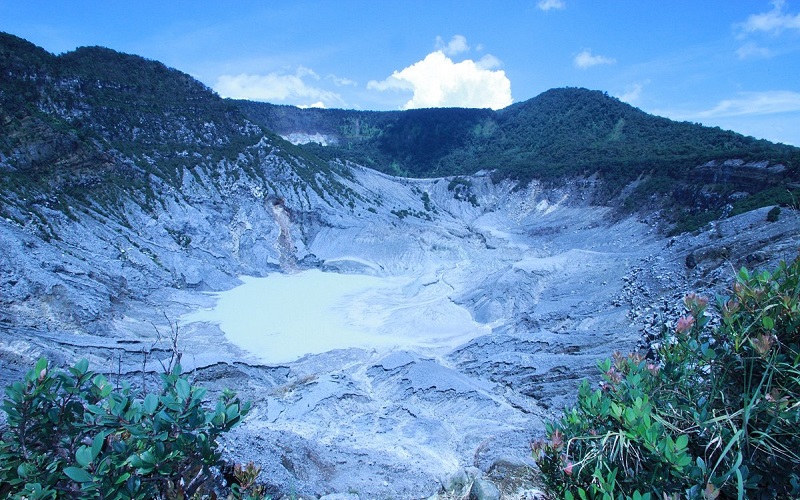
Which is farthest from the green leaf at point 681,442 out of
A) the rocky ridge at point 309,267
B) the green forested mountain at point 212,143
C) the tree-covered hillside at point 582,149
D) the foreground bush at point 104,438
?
the green forested mountain at point 212,143

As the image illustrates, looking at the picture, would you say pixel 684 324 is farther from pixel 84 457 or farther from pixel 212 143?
pixel 212 143

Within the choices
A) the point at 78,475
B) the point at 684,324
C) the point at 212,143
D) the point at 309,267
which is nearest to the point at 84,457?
the point at 78,475

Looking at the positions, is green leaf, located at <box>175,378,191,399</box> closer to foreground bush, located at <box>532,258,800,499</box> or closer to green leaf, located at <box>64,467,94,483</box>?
green leaf, located at <box>64,467,94,483</box>

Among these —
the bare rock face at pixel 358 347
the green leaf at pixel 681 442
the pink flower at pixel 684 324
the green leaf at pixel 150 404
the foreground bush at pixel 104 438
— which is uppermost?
the pink flower at pixel 684 324

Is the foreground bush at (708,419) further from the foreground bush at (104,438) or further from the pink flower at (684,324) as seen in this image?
the foreground bush at (104,438)

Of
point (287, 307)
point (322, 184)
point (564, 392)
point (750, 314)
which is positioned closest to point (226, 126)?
point (322, 184)

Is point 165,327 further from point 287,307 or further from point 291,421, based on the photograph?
point 291,421
